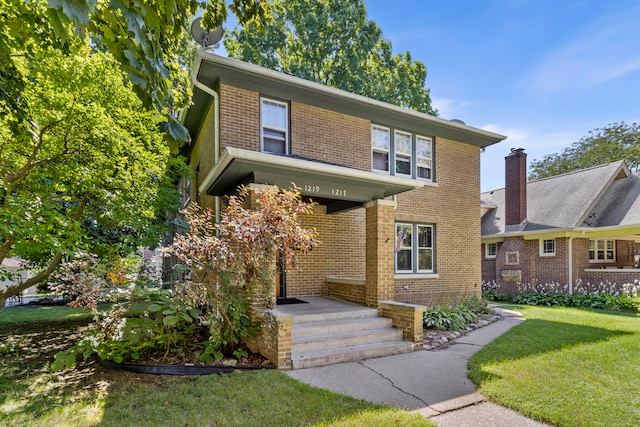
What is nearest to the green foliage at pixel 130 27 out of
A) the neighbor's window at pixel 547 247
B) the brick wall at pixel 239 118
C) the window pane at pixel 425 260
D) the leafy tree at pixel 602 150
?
the brick wall at pixel 239 118

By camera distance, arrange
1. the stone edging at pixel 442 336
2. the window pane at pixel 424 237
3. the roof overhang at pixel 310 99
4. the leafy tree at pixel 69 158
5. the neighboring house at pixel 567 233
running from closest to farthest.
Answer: the leafy tree at pixel 69 158, the stone edging at pixel 442 336, the roof overhang at pixel 310 99, the window pane at pixel 424 237, the neighboring house at pixel 567 233

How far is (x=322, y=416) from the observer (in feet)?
12.5

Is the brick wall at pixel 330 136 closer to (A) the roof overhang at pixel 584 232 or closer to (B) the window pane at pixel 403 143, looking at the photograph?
(B) the window pane at pixel 403 143

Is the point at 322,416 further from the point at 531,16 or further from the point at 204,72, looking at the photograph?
the point at 531,16

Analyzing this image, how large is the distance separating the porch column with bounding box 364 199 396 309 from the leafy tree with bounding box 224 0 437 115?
45.1 feet

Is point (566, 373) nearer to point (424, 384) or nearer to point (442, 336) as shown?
point (424, 384)

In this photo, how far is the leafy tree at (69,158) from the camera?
633 centimetres

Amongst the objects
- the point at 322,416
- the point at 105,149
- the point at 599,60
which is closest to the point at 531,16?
the point at 599,60

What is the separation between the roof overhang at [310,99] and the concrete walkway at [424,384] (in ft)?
21.3

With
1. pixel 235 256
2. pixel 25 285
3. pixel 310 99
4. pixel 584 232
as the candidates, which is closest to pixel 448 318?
pixel 235 256

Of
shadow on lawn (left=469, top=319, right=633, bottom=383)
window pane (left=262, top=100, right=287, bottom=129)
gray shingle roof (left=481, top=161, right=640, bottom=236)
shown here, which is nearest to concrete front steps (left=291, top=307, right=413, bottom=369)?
shadow on lawn (left=469, top=319, right=633, bottom=383)

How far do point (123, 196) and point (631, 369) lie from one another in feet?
35.0

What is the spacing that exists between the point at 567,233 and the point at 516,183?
10.3ft

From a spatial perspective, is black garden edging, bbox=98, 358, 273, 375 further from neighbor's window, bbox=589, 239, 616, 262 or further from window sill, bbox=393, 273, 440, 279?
neighbor's window, bbox=589, 239, 616, 262
